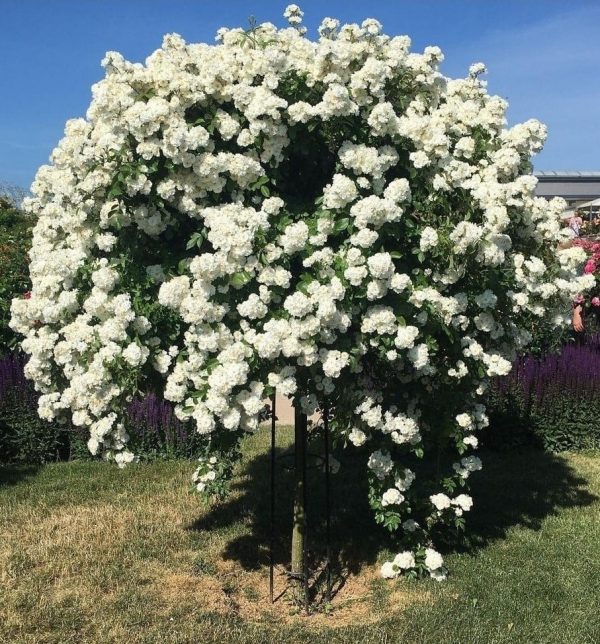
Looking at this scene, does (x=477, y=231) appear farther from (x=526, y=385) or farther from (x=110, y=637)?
(x=526, y=385)

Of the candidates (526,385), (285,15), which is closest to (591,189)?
(526,385)

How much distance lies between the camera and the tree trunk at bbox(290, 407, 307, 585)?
472 centimetres

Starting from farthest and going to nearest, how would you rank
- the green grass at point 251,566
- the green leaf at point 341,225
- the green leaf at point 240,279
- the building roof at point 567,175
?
the building roof at point 567,175 < the green grass at point 251,566 < the green leaf at point 341,225 < the green leaf at point 240,279

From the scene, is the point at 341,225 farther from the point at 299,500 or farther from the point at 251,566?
the point at 251,566

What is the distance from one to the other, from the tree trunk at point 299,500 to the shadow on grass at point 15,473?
3.47 m

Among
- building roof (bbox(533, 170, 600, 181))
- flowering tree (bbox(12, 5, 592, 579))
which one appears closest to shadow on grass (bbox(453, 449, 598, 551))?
flowering tree (bbox(12, 5, 592, 579))

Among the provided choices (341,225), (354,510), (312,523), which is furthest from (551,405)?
(341,225)

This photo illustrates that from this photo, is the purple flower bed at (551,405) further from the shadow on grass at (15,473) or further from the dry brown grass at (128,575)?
the shadow on grass at (15,473)

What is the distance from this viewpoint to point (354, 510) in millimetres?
6160

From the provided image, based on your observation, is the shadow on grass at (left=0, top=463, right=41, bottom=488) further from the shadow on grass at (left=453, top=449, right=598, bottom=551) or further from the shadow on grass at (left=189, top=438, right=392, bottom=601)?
the shadow on grass at (left=453, top=449, right=598, bottom=551)

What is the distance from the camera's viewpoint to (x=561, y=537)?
5566 millimetres

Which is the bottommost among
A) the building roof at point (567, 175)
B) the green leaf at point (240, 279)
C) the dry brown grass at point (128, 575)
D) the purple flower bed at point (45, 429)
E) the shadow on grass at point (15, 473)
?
the dry brown grass at point (128, 575)

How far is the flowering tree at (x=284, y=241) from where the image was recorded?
3.66 meters

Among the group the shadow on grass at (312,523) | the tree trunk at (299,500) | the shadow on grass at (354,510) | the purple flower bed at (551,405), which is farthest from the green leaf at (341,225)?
the purple flower bed at (551,405)
